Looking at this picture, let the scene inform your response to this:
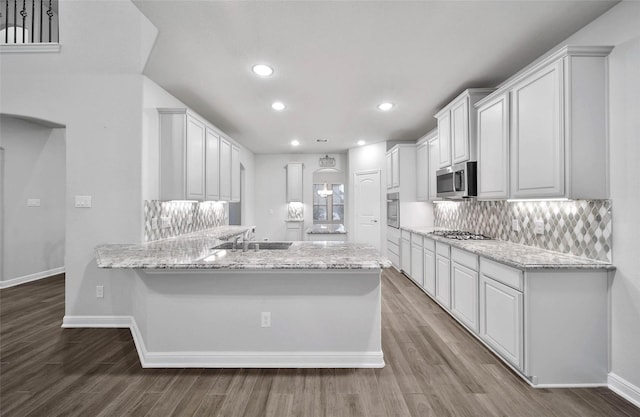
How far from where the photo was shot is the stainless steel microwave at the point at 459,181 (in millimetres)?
3059

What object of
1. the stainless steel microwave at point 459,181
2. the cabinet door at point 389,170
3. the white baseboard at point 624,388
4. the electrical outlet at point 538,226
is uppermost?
the cabinet door at point 389,170

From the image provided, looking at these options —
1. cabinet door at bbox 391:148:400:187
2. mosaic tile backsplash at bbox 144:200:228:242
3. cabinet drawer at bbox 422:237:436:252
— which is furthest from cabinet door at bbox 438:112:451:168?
mosaic tile backsplash at bbox 144:200:228:242

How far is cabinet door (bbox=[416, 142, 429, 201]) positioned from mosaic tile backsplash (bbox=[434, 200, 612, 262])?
3.11 feet

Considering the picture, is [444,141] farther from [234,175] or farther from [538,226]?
[234,175]

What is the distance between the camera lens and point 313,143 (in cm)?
636

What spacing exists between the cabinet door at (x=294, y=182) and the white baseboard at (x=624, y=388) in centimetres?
616

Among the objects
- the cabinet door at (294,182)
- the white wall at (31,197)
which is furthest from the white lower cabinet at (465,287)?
the white wall at (31,197)

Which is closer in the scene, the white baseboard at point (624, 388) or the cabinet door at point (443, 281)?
the white baseboard at point (624, 388)

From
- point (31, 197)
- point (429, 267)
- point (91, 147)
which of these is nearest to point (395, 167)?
point (429, 267)

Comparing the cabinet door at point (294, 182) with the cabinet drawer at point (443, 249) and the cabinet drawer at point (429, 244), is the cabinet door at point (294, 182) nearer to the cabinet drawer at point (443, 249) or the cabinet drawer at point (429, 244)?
the cabinet drawer at point (429, 244)

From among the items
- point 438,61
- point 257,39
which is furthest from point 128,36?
point 438,61

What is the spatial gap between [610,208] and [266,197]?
679 centimetres

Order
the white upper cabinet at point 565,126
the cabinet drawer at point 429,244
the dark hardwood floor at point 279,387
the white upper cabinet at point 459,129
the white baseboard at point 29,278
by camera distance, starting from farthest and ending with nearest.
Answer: the white baseboard at point 29,278 → the cabinet drawer at point 429,244 → the white upper cabinet at point 459,129 → the white upper cabinet at point 565,126 → the dark hardwood floor at point 279,387

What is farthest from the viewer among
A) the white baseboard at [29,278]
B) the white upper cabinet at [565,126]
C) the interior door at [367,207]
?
the interior door at [367,207]
